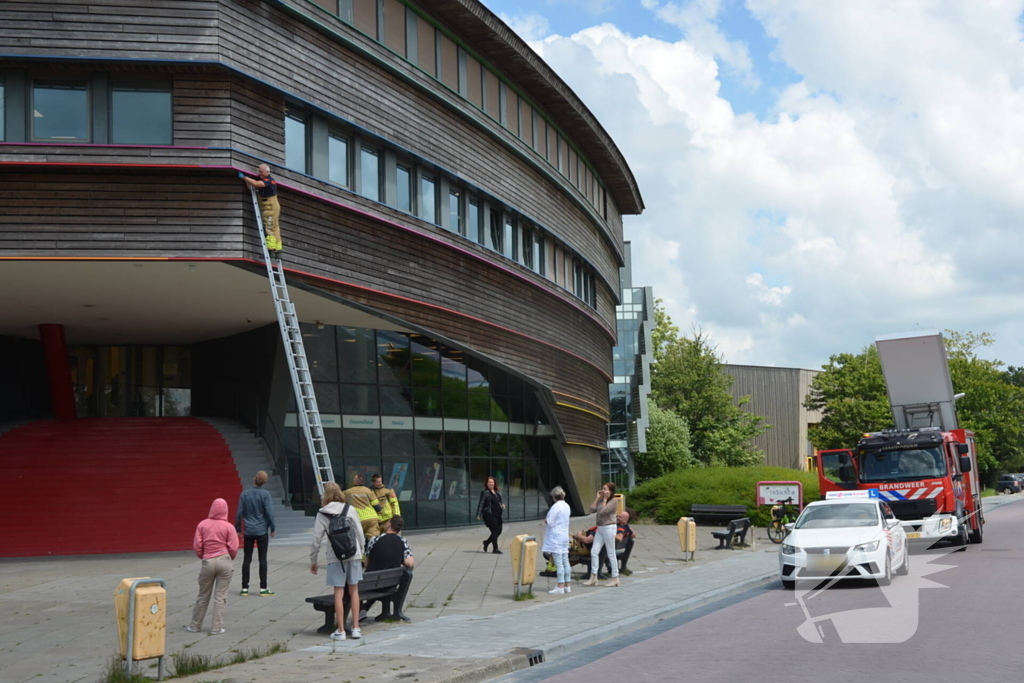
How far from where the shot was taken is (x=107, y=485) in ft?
81.0

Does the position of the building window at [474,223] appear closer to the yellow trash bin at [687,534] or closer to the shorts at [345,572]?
the yellow trash bin at [687,534]

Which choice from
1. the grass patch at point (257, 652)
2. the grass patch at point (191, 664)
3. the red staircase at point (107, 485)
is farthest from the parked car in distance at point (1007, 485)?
the grass patch at point (191, 664)

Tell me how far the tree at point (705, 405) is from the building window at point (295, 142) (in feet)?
161

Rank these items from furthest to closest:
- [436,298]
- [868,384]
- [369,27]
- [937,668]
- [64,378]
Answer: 1. [868,384]
2. [64,378]
3. [436,298]
4. [369,27]
5. [937,668]

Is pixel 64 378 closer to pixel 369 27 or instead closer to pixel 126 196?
pixel 126 196

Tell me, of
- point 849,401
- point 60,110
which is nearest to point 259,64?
point 60,110

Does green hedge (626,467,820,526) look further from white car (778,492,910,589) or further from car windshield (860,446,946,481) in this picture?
white car (778,492,910,589)

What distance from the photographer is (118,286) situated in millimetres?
22359

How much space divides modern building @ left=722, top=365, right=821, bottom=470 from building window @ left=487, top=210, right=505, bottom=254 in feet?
197

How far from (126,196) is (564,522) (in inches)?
420

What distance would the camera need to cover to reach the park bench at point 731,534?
25.2m

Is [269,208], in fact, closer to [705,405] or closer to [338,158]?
[338,158]

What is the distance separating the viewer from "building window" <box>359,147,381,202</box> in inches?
966

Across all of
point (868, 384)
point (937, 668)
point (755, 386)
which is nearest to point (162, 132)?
point (937, 668)
